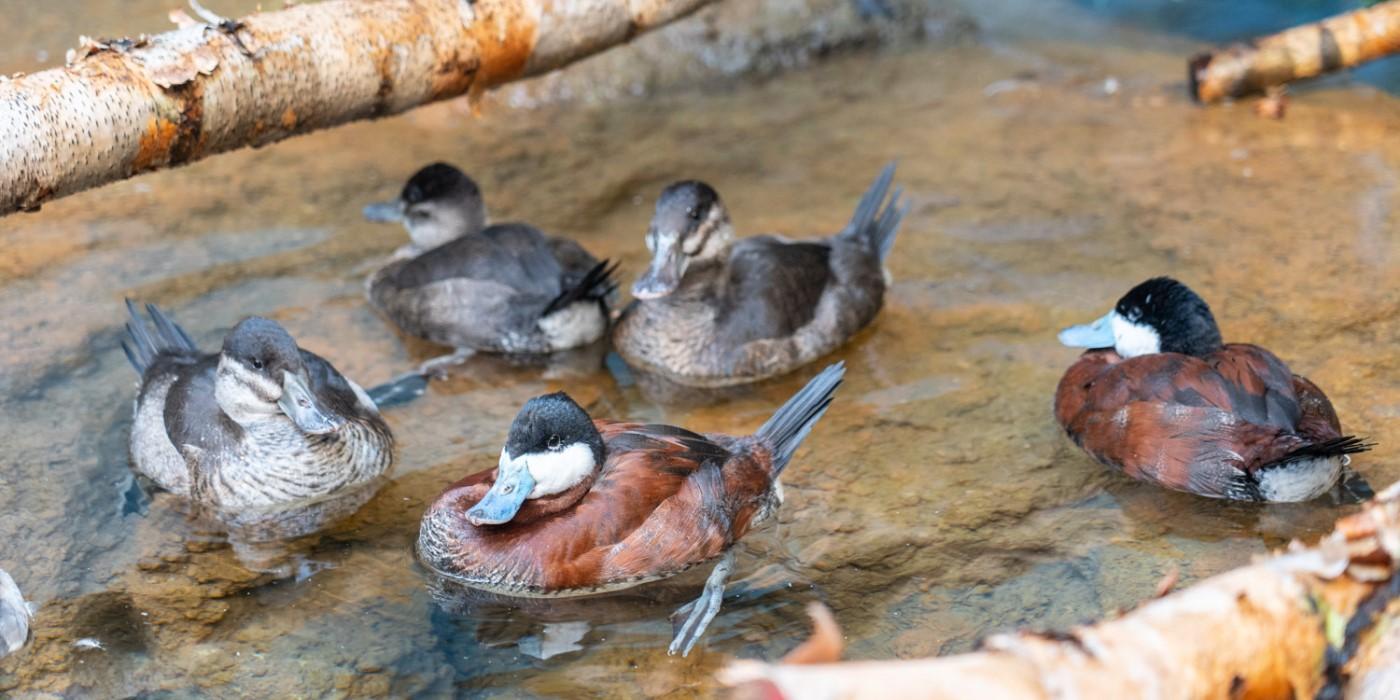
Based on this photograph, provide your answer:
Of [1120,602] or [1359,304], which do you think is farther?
[1359,304]

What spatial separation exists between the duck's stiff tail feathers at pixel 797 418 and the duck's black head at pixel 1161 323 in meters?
1.21

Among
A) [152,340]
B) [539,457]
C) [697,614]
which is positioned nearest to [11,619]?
[539,457]

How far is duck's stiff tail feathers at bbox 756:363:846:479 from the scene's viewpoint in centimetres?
476

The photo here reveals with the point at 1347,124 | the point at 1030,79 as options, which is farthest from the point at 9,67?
the point at 1347,124

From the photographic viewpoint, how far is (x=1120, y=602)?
4.11 m

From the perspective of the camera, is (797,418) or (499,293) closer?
(797,418)

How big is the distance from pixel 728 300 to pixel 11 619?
3.21 metres

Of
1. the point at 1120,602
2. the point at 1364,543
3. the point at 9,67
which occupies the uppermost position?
the point at 9,67

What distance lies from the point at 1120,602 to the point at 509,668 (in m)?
1.82

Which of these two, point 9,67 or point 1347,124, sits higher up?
point 9,67

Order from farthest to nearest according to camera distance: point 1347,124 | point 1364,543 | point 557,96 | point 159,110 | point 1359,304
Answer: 1. point 557,96
2. point 1347,124
3. point 1359,304
4. point 159,110
5. point 1364,543

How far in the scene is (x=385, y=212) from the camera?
687 cm

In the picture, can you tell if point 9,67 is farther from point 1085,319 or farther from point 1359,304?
point 1359,304

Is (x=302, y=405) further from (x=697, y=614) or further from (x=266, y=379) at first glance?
(x=697, y=614)
